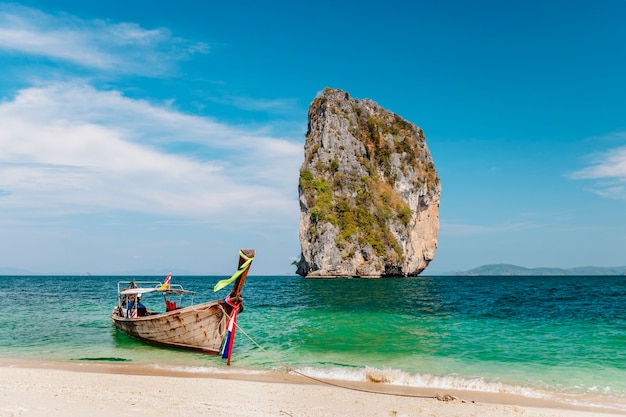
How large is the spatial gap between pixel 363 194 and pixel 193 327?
79.3m

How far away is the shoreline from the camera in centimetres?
867

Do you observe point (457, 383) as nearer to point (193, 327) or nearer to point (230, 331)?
point (230, 331)

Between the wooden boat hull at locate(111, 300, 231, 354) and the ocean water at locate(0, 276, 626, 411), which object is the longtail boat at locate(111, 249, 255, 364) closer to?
the wooden boat hull at locate(111, 300, 231, 354)

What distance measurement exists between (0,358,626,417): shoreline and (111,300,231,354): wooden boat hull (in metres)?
2.23

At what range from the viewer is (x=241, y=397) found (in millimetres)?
9773

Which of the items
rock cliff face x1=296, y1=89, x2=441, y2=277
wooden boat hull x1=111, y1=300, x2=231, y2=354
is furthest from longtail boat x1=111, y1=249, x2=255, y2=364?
rock cliff face x1=296, y1=89, x2=441, y2=277

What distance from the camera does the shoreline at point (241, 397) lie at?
28.5 ft

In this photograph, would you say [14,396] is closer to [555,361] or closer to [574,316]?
[555,361]

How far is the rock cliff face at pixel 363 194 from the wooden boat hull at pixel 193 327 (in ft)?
226

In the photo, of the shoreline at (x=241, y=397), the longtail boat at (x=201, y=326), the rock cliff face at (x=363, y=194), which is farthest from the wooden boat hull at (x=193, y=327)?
the rock cliff face at (x=363, y=194)

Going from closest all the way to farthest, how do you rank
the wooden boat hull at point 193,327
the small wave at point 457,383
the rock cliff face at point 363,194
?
1. the small wave at point 457,383
2. the wooden boat hull at point 193,327
3. the rock cliff face at point 363,194

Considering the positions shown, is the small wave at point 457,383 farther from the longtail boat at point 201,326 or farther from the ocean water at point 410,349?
the longtail boat at point 201,326

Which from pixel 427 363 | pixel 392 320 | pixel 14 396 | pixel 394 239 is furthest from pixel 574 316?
pixel 394 239

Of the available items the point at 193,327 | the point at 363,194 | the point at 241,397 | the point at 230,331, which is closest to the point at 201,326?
the point at 193,327
